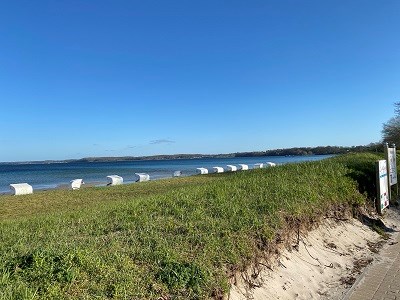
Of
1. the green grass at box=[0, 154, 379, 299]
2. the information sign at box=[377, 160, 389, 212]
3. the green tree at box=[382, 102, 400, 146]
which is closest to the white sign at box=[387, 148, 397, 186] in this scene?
the information sign at box=[377, 160, 389, 212]

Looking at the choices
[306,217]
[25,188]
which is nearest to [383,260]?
[306,217]

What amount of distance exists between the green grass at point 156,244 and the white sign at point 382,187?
278 centimetres

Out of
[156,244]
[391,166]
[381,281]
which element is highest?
[391,166]

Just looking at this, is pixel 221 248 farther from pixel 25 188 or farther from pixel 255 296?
pixel 25 188

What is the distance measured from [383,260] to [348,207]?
261cm

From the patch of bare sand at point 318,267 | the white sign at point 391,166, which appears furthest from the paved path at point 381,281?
the white sign at point 391,166

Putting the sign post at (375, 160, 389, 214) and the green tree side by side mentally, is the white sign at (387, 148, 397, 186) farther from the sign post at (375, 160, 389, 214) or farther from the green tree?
the green tree

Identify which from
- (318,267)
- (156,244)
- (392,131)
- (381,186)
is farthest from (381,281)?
(392,131)

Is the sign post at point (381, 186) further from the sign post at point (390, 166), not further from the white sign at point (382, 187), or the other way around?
the sign post at point (390, 166)

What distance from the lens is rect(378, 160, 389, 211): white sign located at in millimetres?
9953

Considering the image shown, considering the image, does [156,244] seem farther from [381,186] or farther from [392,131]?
[392,131]

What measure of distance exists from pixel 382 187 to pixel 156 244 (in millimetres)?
8082

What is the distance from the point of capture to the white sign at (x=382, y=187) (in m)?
9.95

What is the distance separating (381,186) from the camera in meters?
10.2
